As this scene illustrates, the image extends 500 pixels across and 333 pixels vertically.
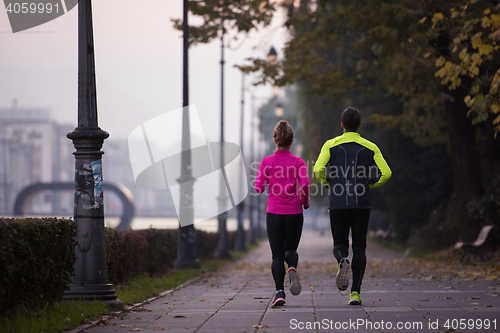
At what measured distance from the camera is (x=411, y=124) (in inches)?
845

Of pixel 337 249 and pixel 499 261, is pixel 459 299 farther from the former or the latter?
pixel 499 261

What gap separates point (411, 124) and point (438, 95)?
3157 millimetres

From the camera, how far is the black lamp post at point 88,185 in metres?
7.72

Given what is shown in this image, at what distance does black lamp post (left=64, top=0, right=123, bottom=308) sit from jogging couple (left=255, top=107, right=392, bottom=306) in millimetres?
2104

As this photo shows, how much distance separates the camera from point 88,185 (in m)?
7.88

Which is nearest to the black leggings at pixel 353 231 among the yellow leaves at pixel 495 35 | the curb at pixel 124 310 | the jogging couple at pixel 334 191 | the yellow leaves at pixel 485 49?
the jogging couple at pixel 334 191

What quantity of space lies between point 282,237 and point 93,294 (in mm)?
2369

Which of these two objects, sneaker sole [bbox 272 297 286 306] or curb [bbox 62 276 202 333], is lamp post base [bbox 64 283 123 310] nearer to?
curb [bbox 62 276 202 333]

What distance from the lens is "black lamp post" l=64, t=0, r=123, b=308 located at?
7.72m

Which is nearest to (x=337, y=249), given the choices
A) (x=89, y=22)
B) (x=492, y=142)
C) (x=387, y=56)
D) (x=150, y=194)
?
(x=89, y=22)

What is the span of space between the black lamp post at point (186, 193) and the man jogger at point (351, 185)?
9.29 metres

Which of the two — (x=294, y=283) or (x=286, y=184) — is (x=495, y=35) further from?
(x=294, y=283)

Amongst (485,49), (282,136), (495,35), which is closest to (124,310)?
(282,136)

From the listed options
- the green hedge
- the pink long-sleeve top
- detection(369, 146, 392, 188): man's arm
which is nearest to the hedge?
the green hedge
